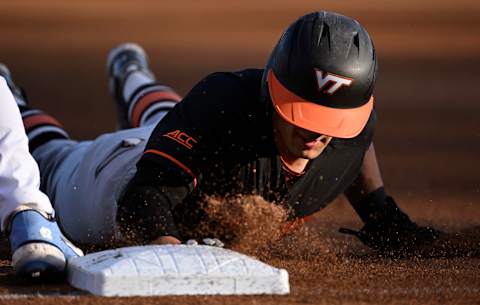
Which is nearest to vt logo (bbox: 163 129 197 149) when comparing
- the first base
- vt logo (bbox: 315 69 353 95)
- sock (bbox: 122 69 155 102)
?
vt logo (bbox: 315 69 353 95)

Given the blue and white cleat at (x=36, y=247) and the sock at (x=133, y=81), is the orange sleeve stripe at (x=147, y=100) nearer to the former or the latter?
the sock at (x=133, y=81)

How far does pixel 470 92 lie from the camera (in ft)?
50.1

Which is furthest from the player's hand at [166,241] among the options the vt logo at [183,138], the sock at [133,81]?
the sock at [133,81]

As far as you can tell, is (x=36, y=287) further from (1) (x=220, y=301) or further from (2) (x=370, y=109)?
(2) (x=370, y=109)

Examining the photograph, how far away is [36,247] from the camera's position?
4504 mm

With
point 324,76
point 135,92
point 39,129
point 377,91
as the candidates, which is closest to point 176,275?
point 324,76

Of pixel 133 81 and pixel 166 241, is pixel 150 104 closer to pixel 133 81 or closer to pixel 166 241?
pixel 133 81

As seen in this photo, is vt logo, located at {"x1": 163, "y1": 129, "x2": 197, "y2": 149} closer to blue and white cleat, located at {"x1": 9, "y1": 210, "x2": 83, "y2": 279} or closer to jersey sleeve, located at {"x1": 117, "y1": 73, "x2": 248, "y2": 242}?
jersey sleeve, located at {"x1": 117, "y1": 73, "x2": 248, "y2": 242}

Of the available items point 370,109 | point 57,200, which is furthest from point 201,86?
point 57,200

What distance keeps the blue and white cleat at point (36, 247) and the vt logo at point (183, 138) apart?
25.5 inches

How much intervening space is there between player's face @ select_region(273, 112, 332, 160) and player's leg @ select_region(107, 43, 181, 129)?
202 centimetres

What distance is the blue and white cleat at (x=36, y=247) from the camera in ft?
14.7

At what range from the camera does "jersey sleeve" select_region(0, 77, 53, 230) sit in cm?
472

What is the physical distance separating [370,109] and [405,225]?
737mm
